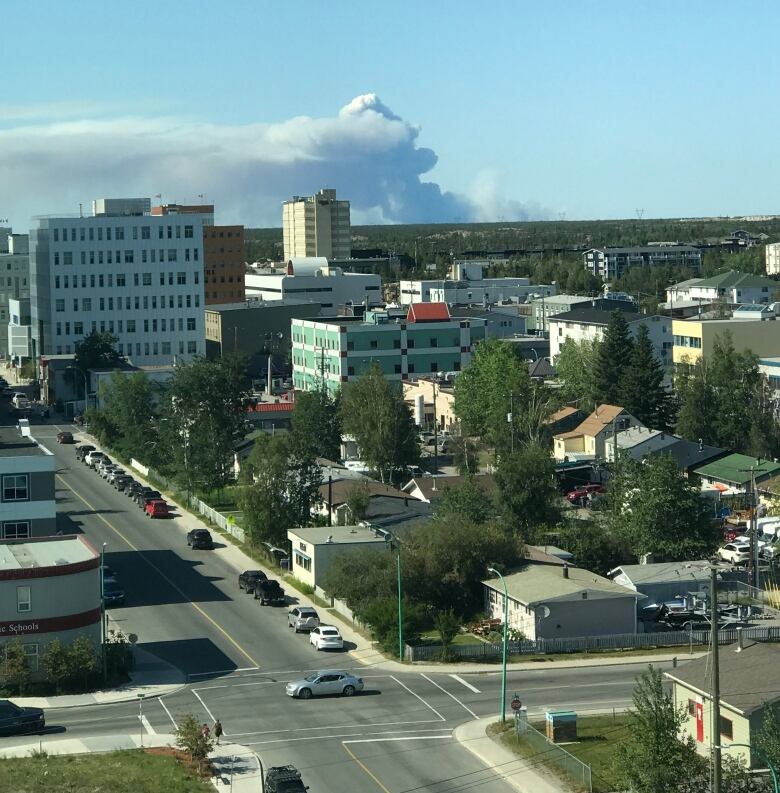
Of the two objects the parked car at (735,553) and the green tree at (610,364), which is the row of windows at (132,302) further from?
the parked car at (735,553)

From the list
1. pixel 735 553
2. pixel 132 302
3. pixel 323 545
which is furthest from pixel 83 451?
pixel 735 553

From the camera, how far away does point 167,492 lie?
94250mm

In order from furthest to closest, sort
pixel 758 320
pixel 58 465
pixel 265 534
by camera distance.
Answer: pixel 758 320
pixel 58 465
pixel 265 534

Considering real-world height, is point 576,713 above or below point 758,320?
below

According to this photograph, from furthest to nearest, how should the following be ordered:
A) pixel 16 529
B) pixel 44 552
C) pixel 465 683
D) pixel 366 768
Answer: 1. pixel 16 529
2. pixel 44 552
3. pixel 465 683
4. pixel 366 768

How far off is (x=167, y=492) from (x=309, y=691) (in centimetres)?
4595

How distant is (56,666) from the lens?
51281mm

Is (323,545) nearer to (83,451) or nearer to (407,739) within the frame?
(407,739)

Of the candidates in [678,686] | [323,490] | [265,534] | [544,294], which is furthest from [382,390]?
[544,294]

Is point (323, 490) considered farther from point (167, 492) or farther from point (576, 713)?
point (576, 713)

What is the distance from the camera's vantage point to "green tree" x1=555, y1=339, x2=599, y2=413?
4230 inches

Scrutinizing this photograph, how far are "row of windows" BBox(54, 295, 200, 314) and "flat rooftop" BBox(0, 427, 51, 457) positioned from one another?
73502 mm

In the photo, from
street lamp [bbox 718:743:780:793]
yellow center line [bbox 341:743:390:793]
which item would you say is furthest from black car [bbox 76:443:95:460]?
street lamp [bbox 718:743:780:793]

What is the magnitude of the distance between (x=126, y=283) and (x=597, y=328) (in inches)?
1888
